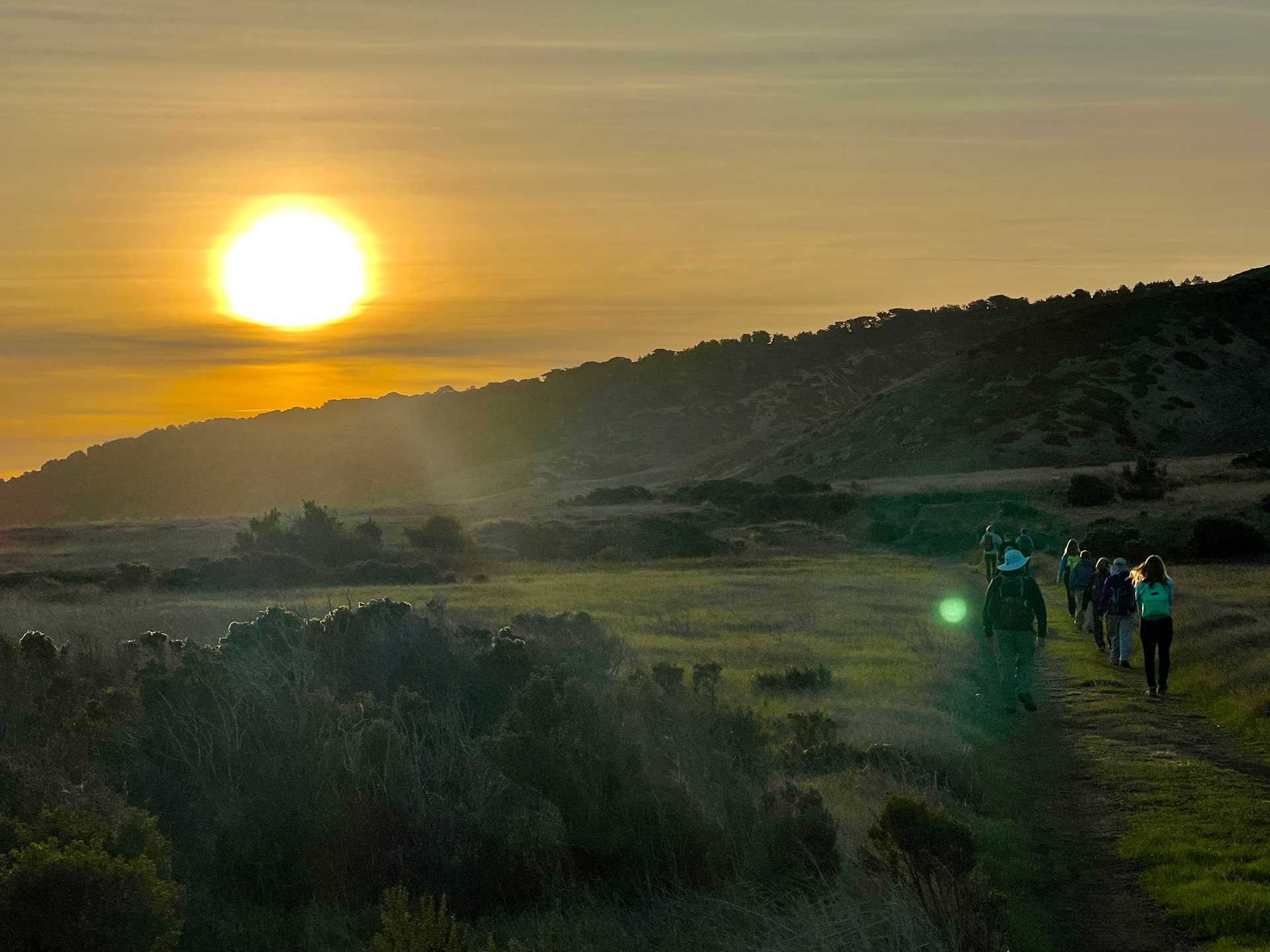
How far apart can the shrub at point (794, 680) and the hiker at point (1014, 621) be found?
2433 millimetres

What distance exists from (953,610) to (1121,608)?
324 inches

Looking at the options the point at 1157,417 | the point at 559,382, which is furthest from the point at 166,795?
the point at 559,382

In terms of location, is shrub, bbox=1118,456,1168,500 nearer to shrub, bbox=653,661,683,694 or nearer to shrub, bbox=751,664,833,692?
shrub, bbox=751,664,833,692

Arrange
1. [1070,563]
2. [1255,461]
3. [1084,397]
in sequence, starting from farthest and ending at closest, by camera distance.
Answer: [1084,397] < [1255,461] < [1070,563]

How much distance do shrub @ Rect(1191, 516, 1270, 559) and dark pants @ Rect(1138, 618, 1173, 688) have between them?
2783 centimetres

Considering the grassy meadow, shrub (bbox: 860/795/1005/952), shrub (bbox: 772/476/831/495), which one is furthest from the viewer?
shrub (bbox: 772/476/831/495)

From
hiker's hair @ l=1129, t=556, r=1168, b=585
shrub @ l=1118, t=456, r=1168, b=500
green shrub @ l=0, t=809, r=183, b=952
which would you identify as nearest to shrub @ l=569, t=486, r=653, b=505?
Result: shrub @ l=1118, t=456, r=1168, b=500

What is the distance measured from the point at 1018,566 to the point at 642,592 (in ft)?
58.5

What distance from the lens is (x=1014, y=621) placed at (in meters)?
15.6

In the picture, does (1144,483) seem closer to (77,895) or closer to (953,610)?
(953,610)

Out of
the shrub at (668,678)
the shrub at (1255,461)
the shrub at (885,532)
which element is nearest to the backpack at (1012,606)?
the shrub at (668,678)

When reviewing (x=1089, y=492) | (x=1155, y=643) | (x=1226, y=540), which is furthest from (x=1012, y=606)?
A: (x=1089, y=492)

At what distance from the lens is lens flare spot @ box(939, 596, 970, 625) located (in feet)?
86.4

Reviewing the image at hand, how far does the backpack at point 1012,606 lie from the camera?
1562 centimetres
